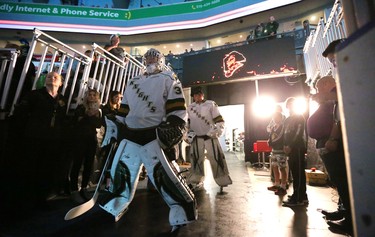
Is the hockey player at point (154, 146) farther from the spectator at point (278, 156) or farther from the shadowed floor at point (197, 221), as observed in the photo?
the spectator at point (278, 156)

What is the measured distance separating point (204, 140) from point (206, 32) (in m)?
14.5

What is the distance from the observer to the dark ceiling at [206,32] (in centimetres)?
1321

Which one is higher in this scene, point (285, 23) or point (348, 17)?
point (285, 23)

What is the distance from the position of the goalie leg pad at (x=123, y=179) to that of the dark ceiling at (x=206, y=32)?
49.6 feet

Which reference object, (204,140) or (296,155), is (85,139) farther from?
(296,155)

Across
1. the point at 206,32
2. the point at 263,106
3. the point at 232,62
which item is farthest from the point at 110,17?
the point at 263,106

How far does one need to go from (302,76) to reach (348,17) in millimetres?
8877

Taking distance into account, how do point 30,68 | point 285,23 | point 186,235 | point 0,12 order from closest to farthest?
1. point 186,235
2. point 30,68
3. point 285,23
4. point 0,12

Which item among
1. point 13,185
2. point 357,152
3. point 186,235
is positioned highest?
point 357,152

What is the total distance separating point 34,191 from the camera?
2988 mm

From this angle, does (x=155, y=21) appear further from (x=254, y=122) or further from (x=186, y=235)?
(x=186, y=235)

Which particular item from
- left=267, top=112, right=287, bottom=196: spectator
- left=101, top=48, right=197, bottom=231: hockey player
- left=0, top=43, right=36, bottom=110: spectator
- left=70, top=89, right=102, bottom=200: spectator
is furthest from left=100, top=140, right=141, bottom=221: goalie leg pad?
left=267, top=112, right=287, bottom=196: spectator

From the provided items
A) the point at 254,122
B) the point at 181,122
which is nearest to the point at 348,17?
the point at 181,122

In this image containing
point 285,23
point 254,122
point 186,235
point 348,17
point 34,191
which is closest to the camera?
point 348,17
